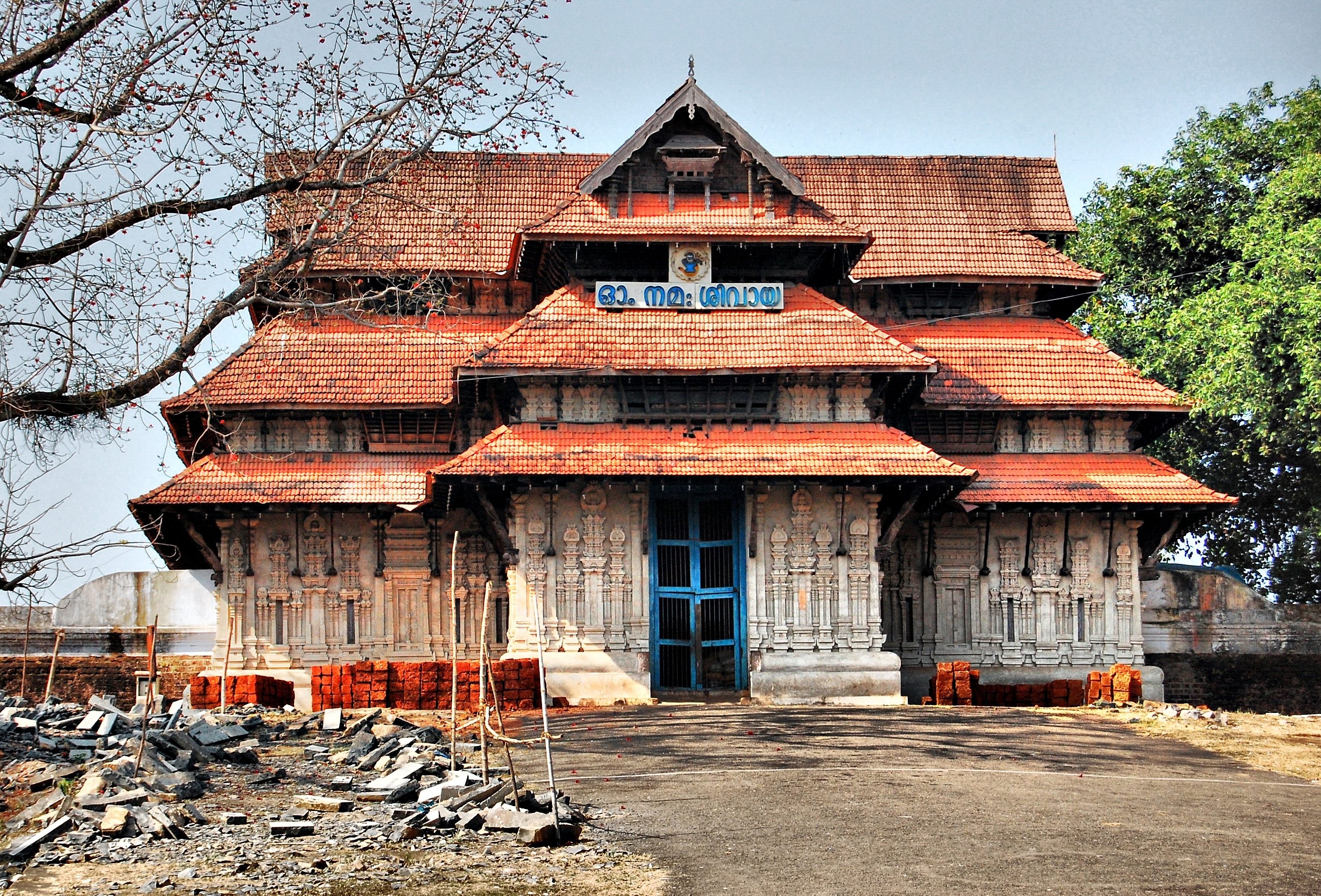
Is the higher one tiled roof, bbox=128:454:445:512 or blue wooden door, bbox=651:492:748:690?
tiled roof, bbox=128:454:445:512

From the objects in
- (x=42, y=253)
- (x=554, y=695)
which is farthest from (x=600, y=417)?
(x=42, y=253)

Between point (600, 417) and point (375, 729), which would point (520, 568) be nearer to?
point (600, 417)

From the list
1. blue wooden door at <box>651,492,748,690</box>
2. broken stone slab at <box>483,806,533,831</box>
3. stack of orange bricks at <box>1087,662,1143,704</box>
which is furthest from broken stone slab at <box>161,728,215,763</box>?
stack of orange bricks at <box>1087,662,1143,704</box>

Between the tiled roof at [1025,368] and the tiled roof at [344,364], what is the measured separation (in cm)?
818

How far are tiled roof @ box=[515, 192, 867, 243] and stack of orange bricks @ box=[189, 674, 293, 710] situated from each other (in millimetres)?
8370

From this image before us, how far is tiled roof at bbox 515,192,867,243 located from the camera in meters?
25.8

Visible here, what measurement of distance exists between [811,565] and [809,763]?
8357 millimetres

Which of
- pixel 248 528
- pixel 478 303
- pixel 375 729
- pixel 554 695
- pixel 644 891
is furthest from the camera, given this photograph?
pixel 478 303

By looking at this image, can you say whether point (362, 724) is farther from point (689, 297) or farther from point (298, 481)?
point (689, 297)

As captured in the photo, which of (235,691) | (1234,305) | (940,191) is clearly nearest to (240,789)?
(235,691)

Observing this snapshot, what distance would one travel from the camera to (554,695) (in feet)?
80.2

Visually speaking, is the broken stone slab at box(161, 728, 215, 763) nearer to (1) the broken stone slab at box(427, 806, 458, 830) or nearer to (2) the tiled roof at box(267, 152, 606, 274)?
(1) the broken stone slab at box(427, 806, 458, 830)

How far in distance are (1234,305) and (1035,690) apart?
1277 centimetres

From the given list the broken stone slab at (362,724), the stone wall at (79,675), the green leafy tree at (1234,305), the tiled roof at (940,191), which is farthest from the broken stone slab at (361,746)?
the green leafy tree at (1234,305)
